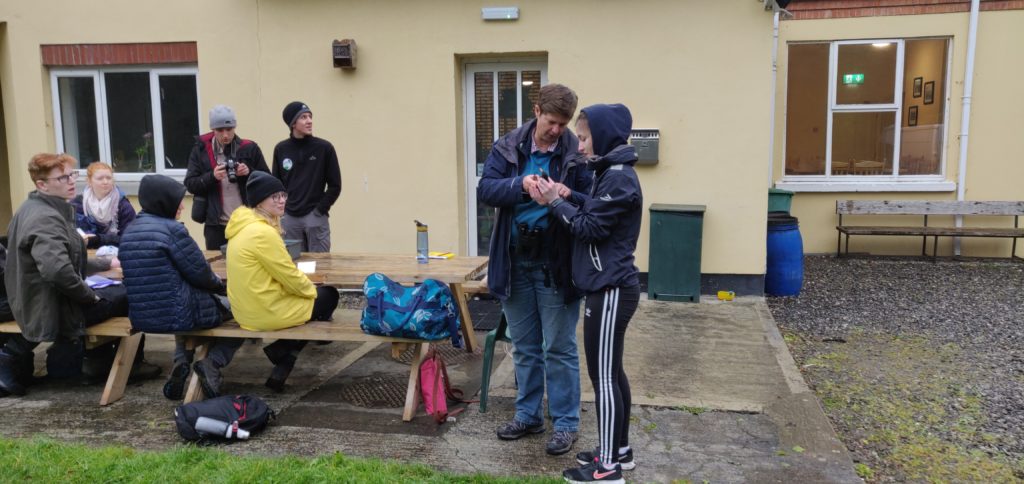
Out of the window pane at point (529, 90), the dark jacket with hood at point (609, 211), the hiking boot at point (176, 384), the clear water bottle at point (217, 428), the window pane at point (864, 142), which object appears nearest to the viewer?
the dark jacket with hood at point (609, 211)

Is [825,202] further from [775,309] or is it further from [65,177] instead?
[65,177]

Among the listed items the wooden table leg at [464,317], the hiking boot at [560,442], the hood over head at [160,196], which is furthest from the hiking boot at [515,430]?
the hood over head at [160,196]

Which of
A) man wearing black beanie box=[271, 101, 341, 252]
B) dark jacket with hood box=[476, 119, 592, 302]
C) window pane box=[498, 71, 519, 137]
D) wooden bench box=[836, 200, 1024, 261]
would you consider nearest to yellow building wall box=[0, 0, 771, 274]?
window pane box=[498, 71, 519, 137]

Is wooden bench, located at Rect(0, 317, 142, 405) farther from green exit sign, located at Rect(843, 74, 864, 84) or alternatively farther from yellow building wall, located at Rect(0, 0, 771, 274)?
green exit sign, located at Rect(843, 74, 864, 84)

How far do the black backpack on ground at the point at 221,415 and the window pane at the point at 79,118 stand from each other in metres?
5.75

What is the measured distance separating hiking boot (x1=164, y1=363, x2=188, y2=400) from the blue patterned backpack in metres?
1.27

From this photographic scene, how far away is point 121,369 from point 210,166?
1973 millimetres

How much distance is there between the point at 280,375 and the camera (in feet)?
16.0

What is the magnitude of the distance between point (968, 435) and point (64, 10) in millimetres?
9021

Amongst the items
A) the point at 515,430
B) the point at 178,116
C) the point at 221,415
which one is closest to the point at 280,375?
the point at 221,415

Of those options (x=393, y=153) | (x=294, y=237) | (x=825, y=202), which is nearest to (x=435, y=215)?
(x=393, y=153)

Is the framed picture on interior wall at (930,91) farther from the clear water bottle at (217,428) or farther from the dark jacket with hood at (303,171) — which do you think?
the clear water bottle at (217,428)

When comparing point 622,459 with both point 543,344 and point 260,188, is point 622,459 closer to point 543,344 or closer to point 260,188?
→ point 543,344

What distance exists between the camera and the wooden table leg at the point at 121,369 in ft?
15.5
